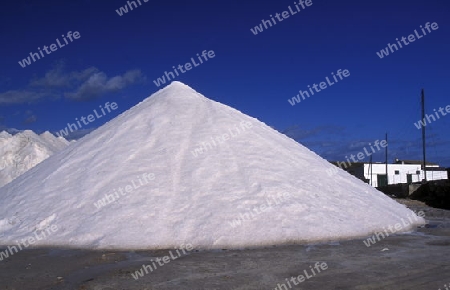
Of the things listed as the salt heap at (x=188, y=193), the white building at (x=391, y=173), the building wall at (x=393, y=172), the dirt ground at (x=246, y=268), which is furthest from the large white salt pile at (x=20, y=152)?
the building wall at (x=393, y=172)

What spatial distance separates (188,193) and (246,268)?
302cm

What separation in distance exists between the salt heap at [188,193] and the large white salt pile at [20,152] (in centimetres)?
1726

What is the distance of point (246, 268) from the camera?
18.1 feet

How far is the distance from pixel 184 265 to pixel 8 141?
27.8 metres

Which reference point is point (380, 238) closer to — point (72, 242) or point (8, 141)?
point (72, 242)

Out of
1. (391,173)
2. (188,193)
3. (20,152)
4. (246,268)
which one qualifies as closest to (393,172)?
(391,173)

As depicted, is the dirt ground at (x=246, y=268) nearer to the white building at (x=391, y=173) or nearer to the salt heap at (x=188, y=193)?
the salt heap at (x=188, y=193)

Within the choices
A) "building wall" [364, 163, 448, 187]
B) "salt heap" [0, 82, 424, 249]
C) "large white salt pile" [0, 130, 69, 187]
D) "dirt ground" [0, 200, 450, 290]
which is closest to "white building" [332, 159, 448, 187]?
"building wall" [364, 163, 448, 187]

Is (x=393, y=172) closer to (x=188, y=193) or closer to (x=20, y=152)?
(x=20, y=152)

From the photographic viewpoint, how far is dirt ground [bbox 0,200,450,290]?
4797mm

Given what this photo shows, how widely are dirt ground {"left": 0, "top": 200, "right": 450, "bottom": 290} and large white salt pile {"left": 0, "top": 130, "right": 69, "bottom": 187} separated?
21802mm

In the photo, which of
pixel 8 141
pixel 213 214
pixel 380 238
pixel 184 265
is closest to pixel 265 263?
pixel 184 265

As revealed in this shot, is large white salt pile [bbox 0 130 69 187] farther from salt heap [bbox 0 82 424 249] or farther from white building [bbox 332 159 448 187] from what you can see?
white building [bbox 332 159 448 187]

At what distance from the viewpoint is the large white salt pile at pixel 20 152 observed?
2719cm
